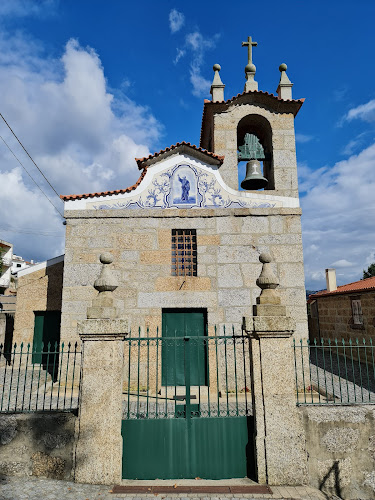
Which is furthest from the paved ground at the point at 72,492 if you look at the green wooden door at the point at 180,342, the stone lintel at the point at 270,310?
the green wooden door at the point at 180,342

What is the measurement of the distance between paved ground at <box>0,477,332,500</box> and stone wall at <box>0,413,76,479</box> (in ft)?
0.48

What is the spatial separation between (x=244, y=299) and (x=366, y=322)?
720cm

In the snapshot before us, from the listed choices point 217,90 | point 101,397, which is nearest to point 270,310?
point 101,397

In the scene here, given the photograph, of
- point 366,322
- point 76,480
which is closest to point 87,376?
point 76,480

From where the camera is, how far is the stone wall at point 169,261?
894cm

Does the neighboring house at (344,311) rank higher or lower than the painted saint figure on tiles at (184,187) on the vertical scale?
lower

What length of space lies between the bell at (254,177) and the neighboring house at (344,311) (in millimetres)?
6558

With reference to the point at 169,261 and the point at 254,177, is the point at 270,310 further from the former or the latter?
the point at 254,177

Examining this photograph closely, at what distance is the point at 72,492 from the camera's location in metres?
4.47

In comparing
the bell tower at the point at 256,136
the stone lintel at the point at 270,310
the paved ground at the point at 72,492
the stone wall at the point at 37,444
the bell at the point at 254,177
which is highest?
the bell tower at the point at 256,136

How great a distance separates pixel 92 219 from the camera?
9312 mm

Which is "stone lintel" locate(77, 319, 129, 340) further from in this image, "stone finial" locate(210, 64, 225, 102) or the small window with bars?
"stone finial" locate(210, 64, 225, 102)

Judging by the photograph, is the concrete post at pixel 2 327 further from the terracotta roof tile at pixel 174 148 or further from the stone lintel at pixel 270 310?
the stone lintel at pixel 270 310

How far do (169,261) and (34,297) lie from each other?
17.8 ft
